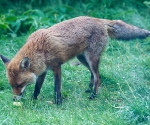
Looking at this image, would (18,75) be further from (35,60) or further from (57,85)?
(57,85)

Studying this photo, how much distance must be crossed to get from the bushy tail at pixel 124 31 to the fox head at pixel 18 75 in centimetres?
182

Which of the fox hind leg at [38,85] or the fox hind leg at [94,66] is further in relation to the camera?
the fox hind leg at [94,66]

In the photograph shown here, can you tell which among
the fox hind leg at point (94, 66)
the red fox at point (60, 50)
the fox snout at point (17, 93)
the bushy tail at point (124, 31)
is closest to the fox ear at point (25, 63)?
the red fox at point (60, 50)

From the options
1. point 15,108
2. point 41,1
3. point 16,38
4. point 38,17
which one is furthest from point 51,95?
point 41,1

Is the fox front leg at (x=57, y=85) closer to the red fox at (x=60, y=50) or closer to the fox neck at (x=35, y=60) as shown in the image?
the red fox at (x=60, y=50)

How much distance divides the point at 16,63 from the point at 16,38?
3.05 meters

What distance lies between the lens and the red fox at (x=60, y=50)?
24.6ft

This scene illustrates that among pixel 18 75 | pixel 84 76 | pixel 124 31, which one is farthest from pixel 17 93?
pixel 124 31

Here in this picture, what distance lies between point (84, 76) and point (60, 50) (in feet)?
4.00

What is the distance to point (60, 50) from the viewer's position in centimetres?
782

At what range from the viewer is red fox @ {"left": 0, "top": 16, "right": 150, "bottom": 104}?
7504mm

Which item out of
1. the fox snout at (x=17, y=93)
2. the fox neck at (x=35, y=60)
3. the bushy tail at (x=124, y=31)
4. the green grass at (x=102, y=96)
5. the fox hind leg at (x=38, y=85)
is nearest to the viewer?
the green grass at (x=102, y=96)

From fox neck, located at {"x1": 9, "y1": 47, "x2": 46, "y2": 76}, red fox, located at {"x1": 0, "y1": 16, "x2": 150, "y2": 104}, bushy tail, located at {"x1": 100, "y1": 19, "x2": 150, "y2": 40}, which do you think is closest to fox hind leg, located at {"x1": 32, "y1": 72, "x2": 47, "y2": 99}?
red fox, located at {"x1": 0, "y1": 16, "x2": 150, "y2": 104}

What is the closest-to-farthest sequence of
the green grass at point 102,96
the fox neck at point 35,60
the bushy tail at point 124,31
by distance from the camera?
the green grass at point 102,96
the fox neck at point 35,60
the bushy tail at point 124,31
